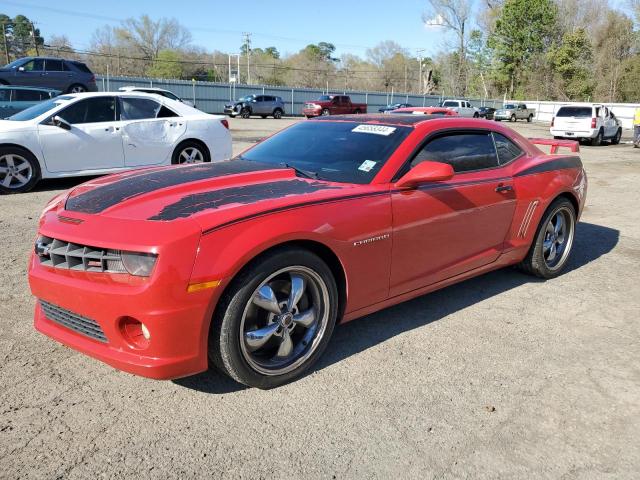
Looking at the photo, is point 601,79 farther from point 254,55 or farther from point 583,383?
point 254,55

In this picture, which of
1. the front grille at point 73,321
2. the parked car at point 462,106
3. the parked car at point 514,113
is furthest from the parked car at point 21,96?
the parked car at point 514,113

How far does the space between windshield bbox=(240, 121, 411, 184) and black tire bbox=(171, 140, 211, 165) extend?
494 cm

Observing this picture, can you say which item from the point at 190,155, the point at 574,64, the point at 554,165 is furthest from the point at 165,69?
the point at 554,165

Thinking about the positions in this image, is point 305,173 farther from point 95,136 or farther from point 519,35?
point 519,35

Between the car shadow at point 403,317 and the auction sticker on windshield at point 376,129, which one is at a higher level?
the auction sticker on windshield at point 376,129

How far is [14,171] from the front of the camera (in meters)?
7.88

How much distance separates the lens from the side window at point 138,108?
848cm

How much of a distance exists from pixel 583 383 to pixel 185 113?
7.66m

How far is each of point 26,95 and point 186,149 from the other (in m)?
6.89

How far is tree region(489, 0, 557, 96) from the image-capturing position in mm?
60156

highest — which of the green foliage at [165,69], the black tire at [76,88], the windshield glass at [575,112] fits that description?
the green foliage at [165,69]

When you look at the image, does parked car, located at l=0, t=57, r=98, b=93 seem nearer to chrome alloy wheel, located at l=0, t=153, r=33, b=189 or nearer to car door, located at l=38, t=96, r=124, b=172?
car door, located at l=38, t=96, r=124, b=172

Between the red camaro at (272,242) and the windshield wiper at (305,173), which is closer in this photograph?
the red camaro at (272,242)

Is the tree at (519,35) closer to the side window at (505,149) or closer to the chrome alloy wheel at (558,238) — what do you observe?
the chrome alloy wheel at (558,238)
